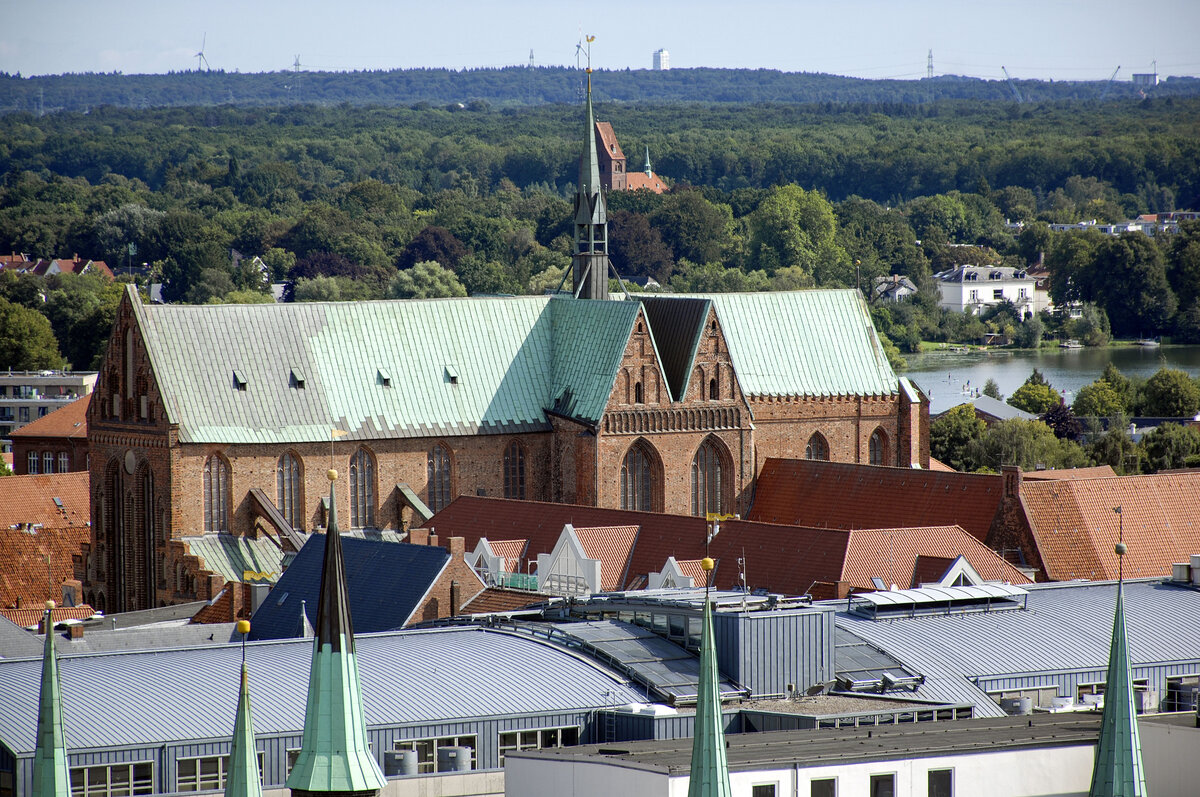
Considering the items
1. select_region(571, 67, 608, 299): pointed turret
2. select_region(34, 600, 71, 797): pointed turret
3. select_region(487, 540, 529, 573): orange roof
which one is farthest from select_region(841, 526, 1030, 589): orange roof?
select_region(34, 600, 71, 797): pointed turret

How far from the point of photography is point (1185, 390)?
14975cm

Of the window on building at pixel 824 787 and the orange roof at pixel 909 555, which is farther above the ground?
the orange roof at pixel 909 555

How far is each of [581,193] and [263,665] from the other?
4671cm

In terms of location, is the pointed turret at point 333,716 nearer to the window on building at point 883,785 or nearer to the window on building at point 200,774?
the window on building at point 883,785

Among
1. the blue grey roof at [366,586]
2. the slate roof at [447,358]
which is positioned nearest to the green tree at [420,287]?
the slate roof at [447,358]

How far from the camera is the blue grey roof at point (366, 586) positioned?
226ft

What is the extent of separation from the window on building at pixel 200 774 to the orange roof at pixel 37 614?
28.9 metres

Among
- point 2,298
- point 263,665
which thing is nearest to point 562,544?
point 263,665

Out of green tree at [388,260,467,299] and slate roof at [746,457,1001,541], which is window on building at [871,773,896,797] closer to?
slate roof at [746,457,1001,541]

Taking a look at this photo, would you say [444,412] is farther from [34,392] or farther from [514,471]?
[34,392]

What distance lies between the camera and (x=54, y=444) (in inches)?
5340

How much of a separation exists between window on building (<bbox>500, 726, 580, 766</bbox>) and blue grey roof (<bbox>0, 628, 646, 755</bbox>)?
40 cm

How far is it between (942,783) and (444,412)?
43707 millimetres

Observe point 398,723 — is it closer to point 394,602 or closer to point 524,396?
point 394,602
